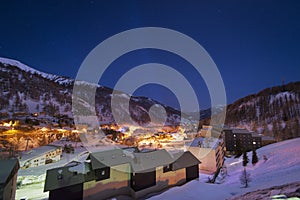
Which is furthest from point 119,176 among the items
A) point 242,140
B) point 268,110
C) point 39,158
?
point 268,110

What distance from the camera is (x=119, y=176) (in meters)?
15.3

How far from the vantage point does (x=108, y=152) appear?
16.8 meters

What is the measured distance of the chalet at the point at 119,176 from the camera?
1323 centimetres

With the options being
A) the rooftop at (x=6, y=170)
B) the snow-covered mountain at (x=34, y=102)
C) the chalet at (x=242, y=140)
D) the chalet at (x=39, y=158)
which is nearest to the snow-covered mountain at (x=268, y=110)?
the chalet at (x=242, y=140)

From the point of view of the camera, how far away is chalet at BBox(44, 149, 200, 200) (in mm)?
13234

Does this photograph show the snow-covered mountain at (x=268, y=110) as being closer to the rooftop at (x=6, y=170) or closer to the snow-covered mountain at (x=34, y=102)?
the snow-covered mountain at (x=34, y=102)

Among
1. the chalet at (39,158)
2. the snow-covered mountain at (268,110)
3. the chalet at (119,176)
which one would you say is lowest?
the chalet at (39,158)

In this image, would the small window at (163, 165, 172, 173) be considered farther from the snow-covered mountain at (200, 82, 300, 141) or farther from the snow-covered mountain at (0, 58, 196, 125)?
the snow-covered mountain at (0, 58, 196, 125)

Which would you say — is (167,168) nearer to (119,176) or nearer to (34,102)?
(119,176)

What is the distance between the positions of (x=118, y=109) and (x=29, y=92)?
193 feet

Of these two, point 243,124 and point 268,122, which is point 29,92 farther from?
point 268,122

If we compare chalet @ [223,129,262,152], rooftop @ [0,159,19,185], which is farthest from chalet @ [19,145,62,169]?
chalet @ [223,129,262,152]

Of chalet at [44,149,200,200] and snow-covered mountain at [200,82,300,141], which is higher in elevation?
snow-covered mountain at [200,82,300,141]

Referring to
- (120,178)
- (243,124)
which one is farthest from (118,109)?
(120,178)
